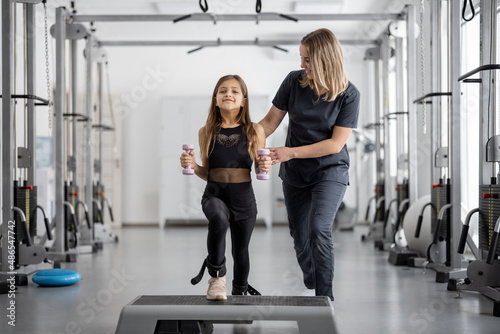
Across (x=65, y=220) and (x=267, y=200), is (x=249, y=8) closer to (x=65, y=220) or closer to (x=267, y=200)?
(x=267, y=200)

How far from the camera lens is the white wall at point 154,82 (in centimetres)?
1025

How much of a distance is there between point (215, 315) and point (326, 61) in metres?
1.26

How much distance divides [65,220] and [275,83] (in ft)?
18.1

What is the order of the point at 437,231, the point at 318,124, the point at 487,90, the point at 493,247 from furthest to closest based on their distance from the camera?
the point at 437,231, the point at 487,90, the point at 493,247, the point at 318,124

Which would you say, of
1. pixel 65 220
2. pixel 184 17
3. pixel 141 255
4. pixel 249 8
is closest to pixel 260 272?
pixel 141 255

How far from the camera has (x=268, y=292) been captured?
389cm

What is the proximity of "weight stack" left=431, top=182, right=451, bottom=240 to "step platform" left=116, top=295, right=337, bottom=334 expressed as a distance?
93.1 inches

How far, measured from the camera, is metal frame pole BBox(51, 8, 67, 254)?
17.4 ft

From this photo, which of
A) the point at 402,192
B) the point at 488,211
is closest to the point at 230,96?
the point at 488,211

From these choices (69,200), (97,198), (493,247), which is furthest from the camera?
(97,198)

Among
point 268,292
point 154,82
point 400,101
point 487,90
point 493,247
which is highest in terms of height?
point 154,82

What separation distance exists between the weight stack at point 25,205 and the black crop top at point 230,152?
7.39 feet

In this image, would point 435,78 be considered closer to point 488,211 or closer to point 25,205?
point 488,211

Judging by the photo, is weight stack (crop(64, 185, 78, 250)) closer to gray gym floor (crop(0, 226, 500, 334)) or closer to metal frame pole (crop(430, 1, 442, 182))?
gray gym floor (crop(0, 226, 500, 334))
